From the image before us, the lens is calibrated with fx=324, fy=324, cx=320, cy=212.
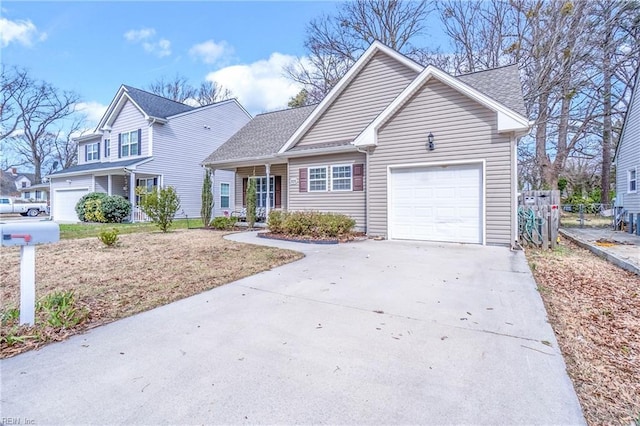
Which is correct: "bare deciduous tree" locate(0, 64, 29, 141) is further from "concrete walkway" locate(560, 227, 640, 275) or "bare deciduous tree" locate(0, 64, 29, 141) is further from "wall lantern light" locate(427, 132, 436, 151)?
"concrete walkway" locate(560, 227, 640, 275)

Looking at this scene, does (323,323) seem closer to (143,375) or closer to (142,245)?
(143,375)

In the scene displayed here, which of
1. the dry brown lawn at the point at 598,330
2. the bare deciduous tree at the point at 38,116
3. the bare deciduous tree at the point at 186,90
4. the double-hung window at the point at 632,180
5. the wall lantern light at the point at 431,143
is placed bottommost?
the dry brown lawn at the point at 598,330

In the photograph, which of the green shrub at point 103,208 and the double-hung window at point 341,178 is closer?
the double-hung window at point 341,178

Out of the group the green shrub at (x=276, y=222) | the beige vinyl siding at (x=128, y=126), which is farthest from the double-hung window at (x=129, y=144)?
the green shrub at (x=276, y=222)

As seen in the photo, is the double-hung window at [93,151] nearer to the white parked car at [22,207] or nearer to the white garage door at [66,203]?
the white garage door at [66,203]

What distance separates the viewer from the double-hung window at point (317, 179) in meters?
11.8

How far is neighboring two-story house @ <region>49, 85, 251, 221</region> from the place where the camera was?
733 inches

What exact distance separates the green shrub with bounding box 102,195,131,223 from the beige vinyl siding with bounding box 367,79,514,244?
14.1 m

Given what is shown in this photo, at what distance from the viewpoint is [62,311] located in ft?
11.7

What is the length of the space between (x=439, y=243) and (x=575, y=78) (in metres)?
14.5

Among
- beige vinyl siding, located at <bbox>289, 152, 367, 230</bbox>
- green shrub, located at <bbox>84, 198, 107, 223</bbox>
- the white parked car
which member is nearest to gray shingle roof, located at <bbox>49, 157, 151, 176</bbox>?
green shrub, located at <bbox>84, 198, 107, 223</bbox>

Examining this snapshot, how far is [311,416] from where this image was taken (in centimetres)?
199

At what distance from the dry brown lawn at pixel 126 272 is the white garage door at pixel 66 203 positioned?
14244 millimetres

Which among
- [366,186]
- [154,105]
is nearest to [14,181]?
[154,105]
